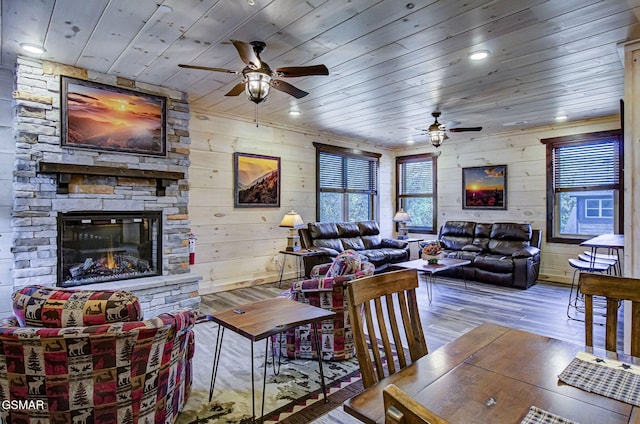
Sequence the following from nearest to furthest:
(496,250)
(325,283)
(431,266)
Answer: (325,283) → (431,266) → (496,250)

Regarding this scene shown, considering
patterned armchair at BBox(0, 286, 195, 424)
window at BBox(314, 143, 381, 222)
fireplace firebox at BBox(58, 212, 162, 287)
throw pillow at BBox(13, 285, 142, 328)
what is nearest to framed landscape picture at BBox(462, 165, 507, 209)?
window at BBox(314, 143, 381, 222)

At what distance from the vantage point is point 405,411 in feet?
2.13

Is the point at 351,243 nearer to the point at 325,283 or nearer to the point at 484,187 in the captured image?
the point at 484,187

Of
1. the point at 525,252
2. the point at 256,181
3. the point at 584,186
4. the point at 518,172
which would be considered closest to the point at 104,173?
the point at 256,181

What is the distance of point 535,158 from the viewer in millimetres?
6492

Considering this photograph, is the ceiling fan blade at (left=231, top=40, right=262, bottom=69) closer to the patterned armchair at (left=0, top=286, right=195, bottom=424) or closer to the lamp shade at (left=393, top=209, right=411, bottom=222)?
the patterned armchair at (left=0, top=286, right=195, bottom=424)

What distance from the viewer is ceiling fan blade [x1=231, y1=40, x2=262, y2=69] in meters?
2.60

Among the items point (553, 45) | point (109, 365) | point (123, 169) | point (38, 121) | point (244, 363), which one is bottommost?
point (244, 363)

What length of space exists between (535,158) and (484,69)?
3.57 metres

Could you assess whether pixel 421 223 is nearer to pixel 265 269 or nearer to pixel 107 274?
pixel 265 269

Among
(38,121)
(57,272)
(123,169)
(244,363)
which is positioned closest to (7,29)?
(38,121)

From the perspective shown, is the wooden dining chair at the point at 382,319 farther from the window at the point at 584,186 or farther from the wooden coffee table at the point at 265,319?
the window at the point at 584,186

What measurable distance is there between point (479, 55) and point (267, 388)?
3.37m

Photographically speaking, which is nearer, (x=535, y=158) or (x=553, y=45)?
(x=553, y=45)
